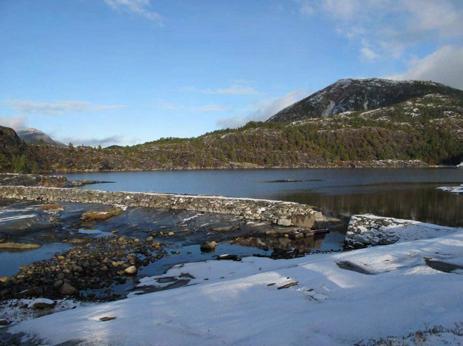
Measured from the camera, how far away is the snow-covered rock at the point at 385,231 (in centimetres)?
2355

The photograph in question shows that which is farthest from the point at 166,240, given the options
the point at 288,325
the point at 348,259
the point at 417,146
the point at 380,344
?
the point at 417,146

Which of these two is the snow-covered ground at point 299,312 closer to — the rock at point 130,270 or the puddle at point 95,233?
the rock at point 130,270

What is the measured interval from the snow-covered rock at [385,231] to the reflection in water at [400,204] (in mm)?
11870

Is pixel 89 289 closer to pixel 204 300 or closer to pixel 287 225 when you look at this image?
pixel 204 300

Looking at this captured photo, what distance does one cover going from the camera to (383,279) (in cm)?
1330

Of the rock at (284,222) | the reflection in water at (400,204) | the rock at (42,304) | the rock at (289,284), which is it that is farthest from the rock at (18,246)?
the reflection in water at (400,204)

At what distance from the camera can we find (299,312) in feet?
34.8

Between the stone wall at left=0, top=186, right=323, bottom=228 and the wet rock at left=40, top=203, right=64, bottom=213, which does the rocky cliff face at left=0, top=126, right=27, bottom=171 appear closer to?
the stone wall at left=0, top=186, right=323, bottom=228

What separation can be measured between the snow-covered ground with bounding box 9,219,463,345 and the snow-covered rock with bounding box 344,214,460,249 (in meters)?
7.82

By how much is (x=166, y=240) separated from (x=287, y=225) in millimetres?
8928

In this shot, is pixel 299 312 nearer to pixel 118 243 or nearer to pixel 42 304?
pixel 42 304

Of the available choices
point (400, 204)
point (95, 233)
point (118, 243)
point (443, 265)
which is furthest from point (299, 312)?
point (400, 204)

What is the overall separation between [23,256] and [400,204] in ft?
126

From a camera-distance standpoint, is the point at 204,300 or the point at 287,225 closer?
the point at 204,300
